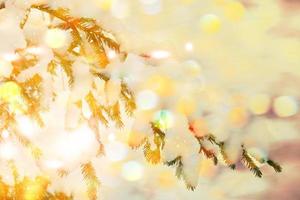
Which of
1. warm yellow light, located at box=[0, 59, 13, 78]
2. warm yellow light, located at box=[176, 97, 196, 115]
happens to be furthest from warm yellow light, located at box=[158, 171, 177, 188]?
warm yellow light, located at box=[176, 97, 196, 115]

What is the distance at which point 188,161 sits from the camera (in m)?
2.37

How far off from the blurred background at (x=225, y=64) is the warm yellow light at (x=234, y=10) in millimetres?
12

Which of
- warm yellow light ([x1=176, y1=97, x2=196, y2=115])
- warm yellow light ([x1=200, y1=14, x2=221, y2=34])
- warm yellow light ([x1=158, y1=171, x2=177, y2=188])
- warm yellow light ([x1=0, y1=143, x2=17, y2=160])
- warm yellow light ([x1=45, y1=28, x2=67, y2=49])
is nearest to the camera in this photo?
warm yellow light ([x1=176, y1=97, x2=196, y2=115])

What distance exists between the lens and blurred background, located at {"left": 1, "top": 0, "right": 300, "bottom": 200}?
8.36 ft

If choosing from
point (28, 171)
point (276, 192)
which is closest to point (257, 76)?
point (28, 171)

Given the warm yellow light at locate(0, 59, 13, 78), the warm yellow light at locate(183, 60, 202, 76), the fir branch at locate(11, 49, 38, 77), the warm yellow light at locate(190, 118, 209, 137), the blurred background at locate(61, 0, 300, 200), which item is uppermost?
the warm yellow light at locate(183, 60, 202, 76)

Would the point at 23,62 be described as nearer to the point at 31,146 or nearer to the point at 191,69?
the point at 31,146

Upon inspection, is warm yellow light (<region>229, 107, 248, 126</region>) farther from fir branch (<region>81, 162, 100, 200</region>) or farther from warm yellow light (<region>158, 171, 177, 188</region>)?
warm yellow light (<region>158, 171, 177, 188</region>)

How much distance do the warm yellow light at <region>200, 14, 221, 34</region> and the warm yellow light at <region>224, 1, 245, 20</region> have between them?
0.56ft

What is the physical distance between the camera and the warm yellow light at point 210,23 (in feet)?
13.7

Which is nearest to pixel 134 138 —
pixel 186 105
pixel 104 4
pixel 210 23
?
pixel 186 105

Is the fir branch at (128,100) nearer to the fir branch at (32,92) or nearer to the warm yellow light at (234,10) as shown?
the fir branch at (32,92)

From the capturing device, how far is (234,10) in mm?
6195

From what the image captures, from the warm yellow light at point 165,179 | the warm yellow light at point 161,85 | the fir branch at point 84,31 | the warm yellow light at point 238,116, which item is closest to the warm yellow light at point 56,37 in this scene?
the fir branch at point 84,31
